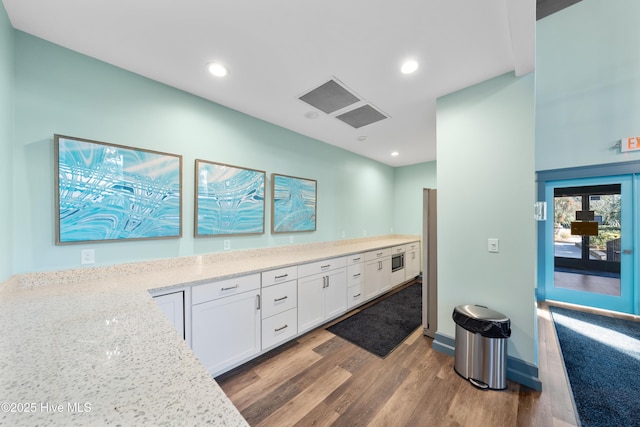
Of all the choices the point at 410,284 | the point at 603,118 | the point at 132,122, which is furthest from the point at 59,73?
the point at 603,118

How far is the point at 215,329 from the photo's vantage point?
6.31ft

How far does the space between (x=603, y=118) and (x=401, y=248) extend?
3388mm

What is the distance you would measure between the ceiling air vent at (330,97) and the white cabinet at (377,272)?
7.27ft

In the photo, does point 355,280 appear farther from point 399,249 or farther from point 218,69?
point 218,69

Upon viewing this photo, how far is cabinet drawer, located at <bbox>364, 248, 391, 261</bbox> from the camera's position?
360cm

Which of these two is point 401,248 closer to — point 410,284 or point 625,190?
point 410,284

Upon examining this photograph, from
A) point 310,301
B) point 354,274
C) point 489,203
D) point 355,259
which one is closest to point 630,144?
point 489,203

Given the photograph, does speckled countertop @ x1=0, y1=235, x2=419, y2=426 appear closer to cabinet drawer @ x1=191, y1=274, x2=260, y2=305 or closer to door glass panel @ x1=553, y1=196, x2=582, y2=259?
cabinet drawer @ x1=191, y1=274, x2=260, y2=305

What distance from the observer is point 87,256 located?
1786 mm

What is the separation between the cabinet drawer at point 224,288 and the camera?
1.83m

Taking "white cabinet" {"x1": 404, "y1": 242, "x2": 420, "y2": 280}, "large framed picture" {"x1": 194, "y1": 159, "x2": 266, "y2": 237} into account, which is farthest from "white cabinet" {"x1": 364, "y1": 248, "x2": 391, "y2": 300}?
"large framed picture" {"x1": 194, "y1": 159, "x2": 266, "y2": 237}

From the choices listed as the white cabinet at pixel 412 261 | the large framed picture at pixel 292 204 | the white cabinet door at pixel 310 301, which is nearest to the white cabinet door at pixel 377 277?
the white cabinet at pixel 412 261

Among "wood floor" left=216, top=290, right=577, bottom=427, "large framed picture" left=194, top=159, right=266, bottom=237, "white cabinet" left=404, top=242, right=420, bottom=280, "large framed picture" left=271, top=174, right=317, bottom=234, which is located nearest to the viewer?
"wood floor" left=216, top=290, right=577, bottom=427

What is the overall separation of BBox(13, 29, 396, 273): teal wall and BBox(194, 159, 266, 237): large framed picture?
0.28 ft
